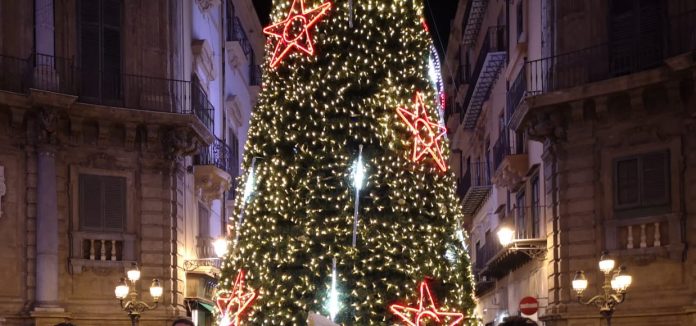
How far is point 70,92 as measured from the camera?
74.4 ft

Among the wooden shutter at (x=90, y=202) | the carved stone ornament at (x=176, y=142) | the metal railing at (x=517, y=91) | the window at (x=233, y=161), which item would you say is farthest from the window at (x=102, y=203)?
the metal railing at (x=517, y=91)

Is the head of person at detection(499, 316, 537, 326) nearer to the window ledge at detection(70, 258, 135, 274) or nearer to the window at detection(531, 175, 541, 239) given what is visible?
the window ledge at detection(70, 258, 135, 274)

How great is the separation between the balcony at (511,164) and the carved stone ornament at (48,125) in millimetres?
10563

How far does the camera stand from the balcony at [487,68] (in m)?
31.1

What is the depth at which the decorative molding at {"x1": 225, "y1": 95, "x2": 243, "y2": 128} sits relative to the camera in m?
33.2

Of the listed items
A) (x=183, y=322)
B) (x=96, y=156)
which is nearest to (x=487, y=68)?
(x=96, y=156)

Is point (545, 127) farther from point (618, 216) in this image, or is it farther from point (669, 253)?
point (669, 253)

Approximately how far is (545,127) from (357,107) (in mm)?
9158

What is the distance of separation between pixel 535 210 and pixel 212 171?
7754 mm

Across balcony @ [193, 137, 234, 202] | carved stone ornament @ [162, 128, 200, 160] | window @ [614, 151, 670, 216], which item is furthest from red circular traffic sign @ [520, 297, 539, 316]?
balcony @ [193, 137, 234, 202]

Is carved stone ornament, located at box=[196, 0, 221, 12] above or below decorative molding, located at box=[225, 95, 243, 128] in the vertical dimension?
above

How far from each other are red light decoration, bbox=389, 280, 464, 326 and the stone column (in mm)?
10199

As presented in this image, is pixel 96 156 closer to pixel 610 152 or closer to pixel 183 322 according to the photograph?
pixel 610 152

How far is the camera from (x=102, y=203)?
2323cm
